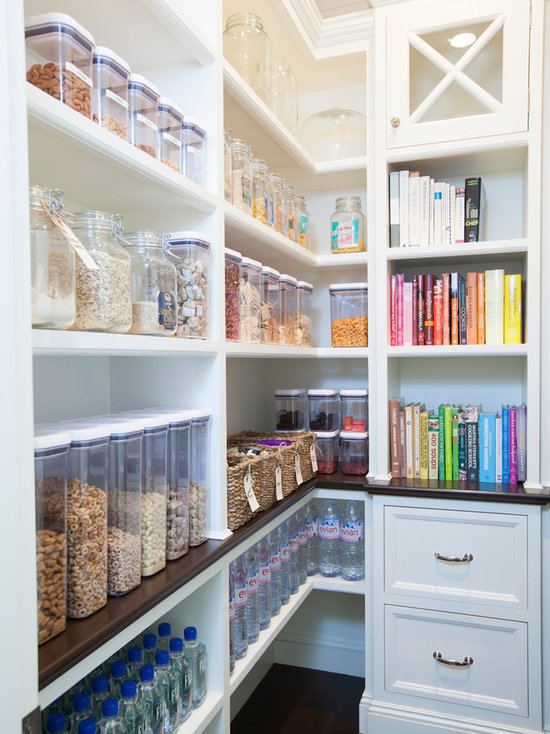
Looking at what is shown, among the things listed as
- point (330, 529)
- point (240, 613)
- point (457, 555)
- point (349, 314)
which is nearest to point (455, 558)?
point (457, 555)

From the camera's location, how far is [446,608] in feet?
6.54

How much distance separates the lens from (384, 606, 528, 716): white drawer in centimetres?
192

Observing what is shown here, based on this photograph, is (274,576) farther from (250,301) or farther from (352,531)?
(250,301)

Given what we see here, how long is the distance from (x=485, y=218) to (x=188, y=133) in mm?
1441

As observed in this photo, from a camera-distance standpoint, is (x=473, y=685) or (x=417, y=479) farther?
(x=417, y=479)

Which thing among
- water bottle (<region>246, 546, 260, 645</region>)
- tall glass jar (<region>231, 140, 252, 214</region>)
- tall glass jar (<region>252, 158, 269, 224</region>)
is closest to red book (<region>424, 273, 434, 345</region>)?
tall glass jar (<region>252, 158, 269, 224</region>)

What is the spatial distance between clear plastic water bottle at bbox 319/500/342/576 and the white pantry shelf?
136 centimetres

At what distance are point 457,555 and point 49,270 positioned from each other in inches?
68.3

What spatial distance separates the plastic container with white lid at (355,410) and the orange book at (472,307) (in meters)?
0.47

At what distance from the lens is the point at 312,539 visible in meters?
2.27

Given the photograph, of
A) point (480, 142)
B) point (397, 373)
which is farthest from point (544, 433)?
point (480, 142)

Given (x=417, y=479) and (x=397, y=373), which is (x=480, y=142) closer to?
(x=397, y=373)

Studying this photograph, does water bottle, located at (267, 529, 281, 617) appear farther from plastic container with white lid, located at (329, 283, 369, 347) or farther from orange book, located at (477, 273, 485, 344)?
orange book, located at (477, 273, 485, 344)

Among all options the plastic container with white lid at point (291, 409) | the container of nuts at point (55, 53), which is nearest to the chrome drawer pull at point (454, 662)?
the plastic container with white lid at point (291, 409)
